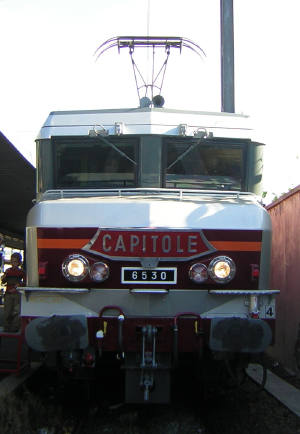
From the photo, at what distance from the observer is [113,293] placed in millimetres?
5281

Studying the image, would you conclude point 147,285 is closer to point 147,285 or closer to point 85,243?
point 147,285

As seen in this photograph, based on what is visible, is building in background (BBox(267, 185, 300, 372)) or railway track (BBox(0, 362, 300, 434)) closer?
railway track (BBox(0, 362, 300, 434))

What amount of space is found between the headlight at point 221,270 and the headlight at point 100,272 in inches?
38.1

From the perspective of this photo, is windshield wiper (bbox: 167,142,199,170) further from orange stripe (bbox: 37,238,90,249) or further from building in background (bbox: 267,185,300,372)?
building in background (bbox: 267,185,300,372)

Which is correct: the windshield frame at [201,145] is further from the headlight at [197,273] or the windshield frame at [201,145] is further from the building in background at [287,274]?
the building in background at [287,274]

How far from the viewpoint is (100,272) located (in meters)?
5.24

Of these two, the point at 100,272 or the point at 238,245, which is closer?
the point at 100,272

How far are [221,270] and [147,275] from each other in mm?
692

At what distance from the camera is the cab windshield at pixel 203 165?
624 centimetres

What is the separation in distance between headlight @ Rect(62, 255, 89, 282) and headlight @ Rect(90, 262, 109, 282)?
0.08 meters

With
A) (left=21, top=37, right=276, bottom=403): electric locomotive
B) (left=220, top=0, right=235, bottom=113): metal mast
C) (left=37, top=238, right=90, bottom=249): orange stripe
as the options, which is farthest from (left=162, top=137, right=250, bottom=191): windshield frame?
(left=220, top=0, right=235, bottom=113): metal mast

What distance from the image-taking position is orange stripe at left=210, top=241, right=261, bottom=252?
5.31 meters

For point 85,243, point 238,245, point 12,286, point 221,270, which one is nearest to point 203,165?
point 238,245

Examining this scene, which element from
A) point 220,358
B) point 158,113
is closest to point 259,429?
point 220,358
